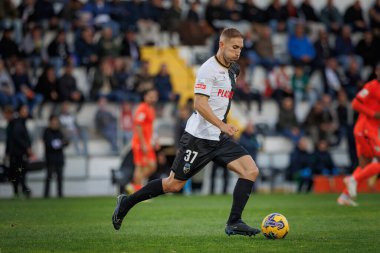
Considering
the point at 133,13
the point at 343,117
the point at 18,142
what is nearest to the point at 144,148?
the point at 18,142

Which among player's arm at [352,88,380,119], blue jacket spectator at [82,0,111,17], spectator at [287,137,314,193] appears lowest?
spectator at [287,137,314,193]

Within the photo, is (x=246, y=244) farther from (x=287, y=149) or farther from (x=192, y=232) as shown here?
(x=287, y=149)

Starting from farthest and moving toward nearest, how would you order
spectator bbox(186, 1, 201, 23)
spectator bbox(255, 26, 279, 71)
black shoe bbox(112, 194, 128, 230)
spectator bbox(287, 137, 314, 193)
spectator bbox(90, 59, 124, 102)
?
spectator bbox(255, 26, 279, 71) < spectator bbox(186, 1, 201, 23) < spectator bbox(90, 59, 124, 102) < spectator bbox(287, 137, 314, 193) < black shoe bbox(112, 194, 128, 230)

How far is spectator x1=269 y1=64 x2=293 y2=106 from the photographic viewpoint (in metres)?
28.3

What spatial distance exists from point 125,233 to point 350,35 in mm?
21833

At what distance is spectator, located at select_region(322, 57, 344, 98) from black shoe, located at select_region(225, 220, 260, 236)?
19588 mm

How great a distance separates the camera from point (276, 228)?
10.3m

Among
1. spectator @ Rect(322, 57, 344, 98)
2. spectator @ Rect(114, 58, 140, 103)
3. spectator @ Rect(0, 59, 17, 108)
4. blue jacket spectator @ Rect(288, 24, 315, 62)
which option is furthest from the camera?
blue jacket spectator @ Rect(288, 24, 315, 62)

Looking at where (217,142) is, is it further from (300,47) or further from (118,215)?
(300,47)

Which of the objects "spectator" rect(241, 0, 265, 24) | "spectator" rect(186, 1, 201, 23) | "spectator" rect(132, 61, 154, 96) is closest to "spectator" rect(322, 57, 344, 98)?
"spectator" rect(241, 0, 265, 24)

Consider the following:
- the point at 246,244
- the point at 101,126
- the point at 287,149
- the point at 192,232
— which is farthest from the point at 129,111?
the point at 246,244

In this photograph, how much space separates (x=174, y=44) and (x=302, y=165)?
6388 mm

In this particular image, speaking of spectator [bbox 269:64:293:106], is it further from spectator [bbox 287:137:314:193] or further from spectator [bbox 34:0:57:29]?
spectator [bbox 34:0:57:29]

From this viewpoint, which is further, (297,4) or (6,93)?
(297,4)
